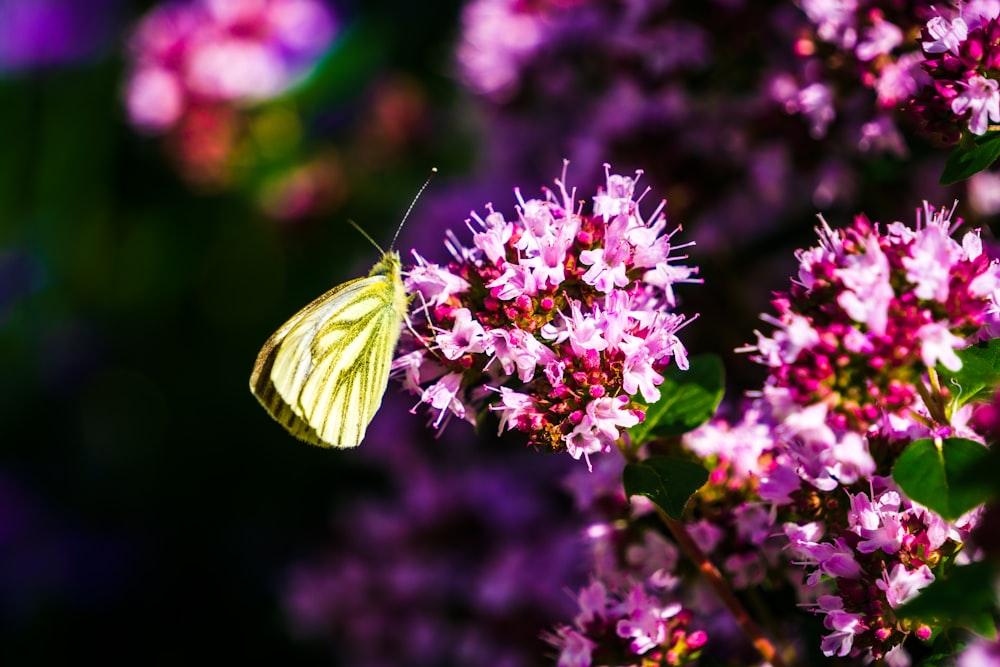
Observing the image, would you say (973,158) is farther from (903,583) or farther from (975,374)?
(903,583)

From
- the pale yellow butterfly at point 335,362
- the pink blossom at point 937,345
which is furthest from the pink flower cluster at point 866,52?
the pale yellow butterfly at point 335,362

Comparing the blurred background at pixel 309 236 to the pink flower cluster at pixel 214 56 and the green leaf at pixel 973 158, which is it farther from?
the green leaf at pixel 973 158

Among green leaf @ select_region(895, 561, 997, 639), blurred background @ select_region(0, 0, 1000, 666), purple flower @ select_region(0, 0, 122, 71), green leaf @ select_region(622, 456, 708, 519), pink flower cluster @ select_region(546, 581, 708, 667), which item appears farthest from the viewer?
purple flower @ select_region(0, 0, 122, 71)

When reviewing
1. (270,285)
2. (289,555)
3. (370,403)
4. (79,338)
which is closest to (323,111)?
(270,285)

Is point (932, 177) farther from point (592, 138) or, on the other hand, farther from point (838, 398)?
point (838, 398)

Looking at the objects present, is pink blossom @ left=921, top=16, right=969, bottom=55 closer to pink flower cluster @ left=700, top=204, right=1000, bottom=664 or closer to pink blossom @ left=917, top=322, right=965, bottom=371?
pink flower cluster @ left=700, top=204, right=1000, bottom=664

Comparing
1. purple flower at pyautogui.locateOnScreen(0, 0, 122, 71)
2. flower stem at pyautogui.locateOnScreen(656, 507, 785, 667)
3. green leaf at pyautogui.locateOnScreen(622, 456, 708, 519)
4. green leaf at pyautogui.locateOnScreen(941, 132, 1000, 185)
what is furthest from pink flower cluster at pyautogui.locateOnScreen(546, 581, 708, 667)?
purple flower at pyautogui.locateOnScreen(0, 0, 122, 71)
